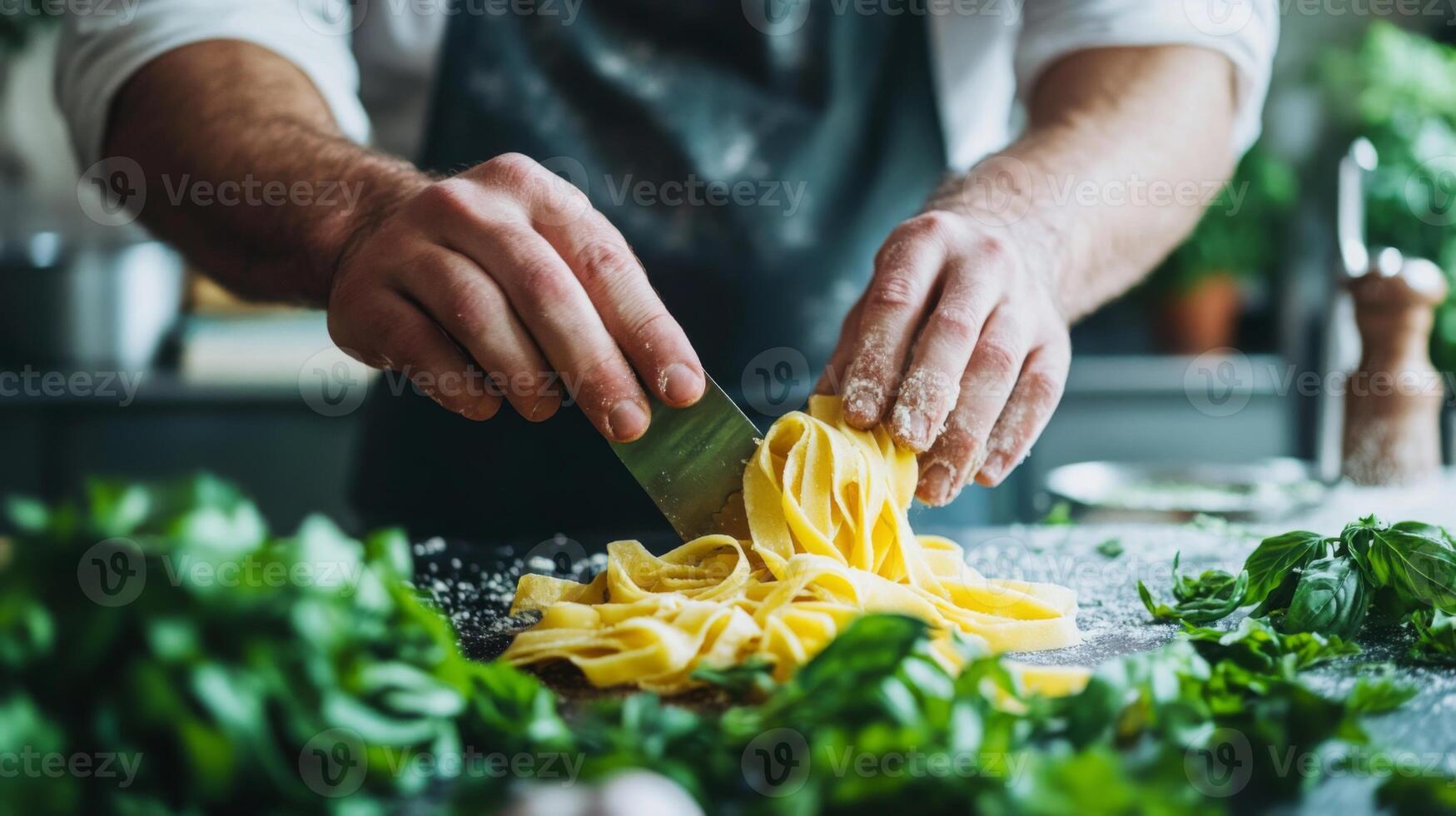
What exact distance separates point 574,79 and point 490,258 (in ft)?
3.28

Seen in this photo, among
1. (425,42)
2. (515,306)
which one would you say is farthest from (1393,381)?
(425,42)

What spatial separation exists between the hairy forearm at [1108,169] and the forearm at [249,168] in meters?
0.91

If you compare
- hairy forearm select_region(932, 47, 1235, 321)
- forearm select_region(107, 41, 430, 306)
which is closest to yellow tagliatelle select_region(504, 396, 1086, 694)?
hairy forearm select_region(932, 47, 1235, 321)

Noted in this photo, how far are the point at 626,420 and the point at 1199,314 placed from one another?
377cm

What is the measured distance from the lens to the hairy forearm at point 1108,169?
1.87 meters

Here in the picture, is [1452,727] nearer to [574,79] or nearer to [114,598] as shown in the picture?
[114,598]

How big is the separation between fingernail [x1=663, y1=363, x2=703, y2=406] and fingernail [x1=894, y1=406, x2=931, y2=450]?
0.25m

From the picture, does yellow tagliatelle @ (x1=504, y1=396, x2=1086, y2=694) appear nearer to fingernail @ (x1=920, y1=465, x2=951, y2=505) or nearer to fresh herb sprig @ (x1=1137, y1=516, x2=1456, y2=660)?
fingernail @ (x1=920, y1=465, x2=951, y2=505)

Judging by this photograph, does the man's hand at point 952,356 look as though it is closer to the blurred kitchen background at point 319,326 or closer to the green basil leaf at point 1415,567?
the green basil leaf at point 1415,567

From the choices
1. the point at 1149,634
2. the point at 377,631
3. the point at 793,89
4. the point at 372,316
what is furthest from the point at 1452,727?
the point at 793,89

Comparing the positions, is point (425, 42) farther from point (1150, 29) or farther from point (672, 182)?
point (1150, 29)

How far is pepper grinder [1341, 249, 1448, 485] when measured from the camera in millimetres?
2354

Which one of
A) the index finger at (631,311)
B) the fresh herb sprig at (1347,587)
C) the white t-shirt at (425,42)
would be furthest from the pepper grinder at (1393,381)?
the index finger at (631,311)

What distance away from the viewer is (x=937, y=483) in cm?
153
